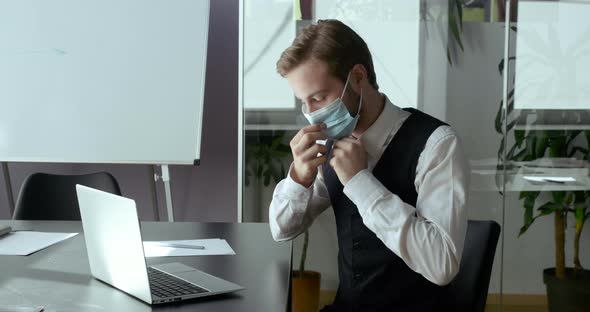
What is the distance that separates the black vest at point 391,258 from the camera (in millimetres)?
1654

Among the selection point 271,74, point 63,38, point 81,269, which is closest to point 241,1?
point 271,74

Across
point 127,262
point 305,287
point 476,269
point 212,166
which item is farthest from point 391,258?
point 212,166

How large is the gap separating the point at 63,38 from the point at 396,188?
7.47 feet

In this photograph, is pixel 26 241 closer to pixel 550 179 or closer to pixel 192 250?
pixel 192 250

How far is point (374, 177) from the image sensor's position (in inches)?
62.9

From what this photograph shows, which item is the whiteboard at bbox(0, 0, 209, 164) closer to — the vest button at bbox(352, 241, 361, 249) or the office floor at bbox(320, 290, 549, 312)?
the office floor at bbox(320, 290, 549, 312)

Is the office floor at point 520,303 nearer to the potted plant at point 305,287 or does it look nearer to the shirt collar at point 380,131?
the potted plant at point 305,287

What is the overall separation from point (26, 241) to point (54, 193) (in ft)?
3.14

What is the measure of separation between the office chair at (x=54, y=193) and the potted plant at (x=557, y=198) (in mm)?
1681

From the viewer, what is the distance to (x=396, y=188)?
5.51ft

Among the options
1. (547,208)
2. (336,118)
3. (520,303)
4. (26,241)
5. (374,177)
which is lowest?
(520,303)

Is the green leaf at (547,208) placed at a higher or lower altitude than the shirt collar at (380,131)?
lower

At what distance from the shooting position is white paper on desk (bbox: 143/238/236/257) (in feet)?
5.92

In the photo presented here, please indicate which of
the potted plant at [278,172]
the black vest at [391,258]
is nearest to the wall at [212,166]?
the potted plant at [278,172]
